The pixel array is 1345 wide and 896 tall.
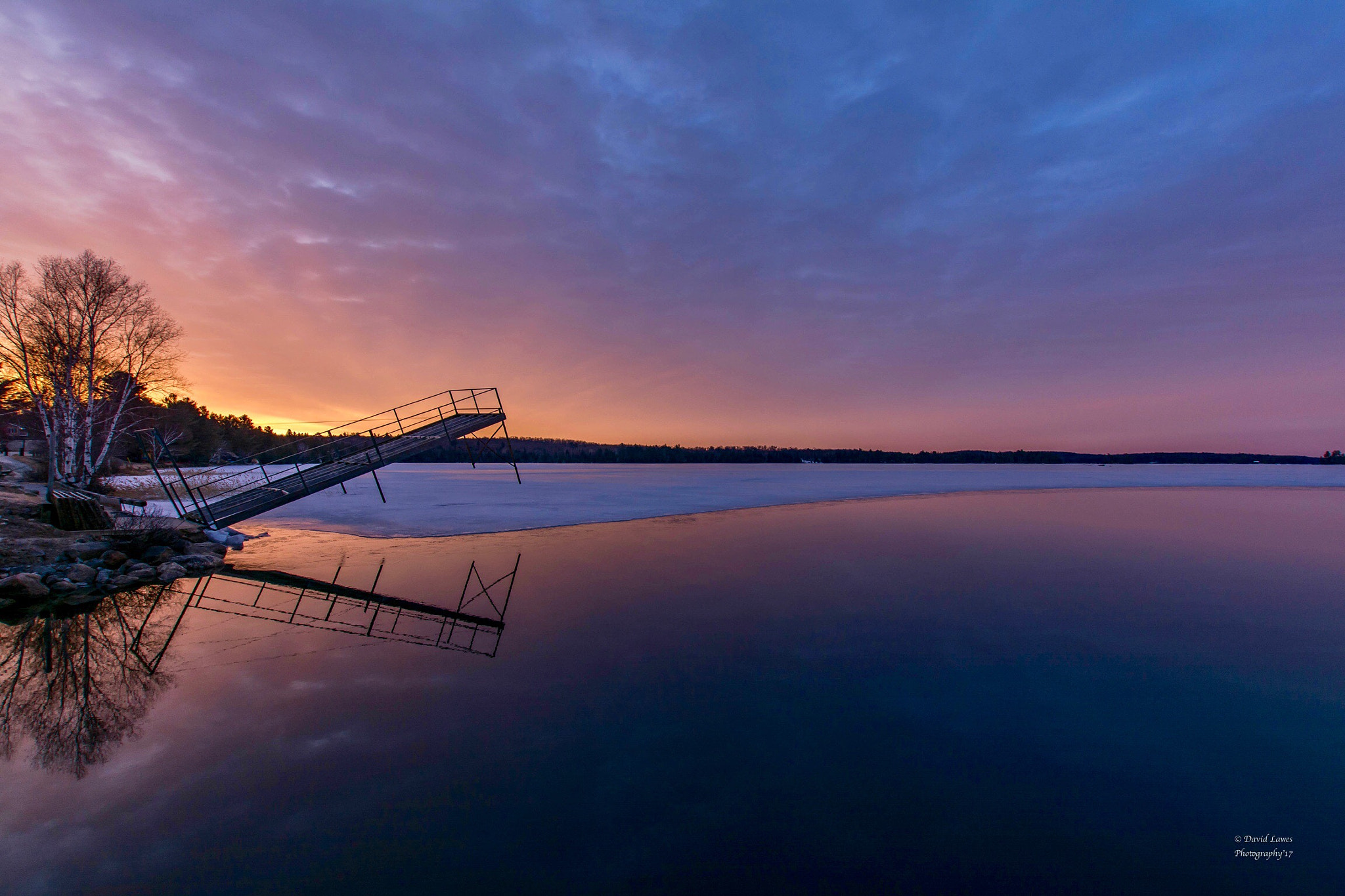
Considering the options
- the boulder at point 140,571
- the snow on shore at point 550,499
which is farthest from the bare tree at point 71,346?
the boulder at point 140,571

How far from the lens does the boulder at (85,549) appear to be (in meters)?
10.9

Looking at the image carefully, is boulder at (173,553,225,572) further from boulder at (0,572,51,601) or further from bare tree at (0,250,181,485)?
bare tree at (0,250,181,485)

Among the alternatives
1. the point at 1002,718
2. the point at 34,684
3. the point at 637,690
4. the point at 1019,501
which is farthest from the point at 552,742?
the point at 1019,501

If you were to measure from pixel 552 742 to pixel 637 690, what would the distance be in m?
1.34

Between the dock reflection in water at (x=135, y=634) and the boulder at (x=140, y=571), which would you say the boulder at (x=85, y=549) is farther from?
the dock reflection in water at (x=135, y=634)

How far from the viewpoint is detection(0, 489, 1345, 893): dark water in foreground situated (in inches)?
144

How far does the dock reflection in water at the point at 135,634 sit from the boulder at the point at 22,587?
1.96ft

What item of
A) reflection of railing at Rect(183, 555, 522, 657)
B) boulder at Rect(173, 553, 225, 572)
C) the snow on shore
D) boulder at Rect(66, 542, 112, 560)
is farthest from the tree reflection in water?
the snow on shore

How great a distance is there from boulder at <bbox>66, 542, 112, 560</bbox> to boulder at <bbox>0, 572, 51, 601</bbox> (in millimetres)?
1489

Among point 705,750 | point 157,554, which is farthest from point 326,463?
point 705,750

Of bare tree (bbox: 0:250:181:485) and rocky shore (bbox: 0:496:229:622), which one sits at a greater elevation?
bare tree (bbox: 0:250:181:485)

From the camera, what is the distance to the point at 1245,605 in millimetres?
9828

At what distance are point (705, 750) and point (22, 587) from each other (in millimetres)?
12681

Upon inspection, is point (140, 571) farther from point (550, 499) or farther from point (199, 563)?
point (550, 499)
